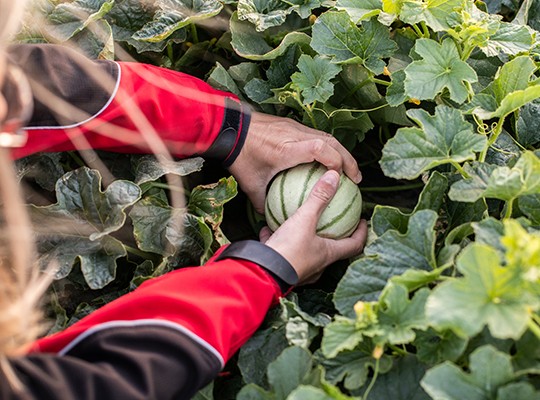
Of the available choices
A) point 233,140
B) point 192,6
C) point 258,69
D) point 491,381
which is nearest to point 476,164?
point 491,381

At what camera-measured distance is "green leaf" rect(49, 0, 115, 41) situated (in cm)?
150

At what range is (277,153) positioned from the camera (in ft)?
4.64

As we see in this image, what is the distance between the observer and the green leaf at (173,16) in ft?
4.82

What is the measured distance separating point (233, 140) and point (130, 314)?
534mm

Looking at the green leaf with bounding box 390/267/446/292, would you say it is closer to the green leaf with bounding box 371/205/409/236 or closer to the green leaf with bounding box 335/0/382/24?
the green leaf with bounding box 371/205/409/236

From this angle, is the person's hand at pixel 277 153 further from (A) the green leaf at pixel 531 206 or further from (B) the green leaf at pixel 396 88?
(A) the green leaf at pixel 531 206

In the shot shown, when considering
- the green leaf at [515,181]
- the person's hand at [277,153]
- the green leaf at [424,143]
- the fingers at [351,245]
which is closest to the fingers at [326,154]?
the person's hand at [277,153]

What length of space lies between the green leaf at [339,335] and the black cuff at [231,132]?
582 mm

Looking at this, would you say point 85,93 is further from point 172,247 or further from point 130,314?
point 130,314

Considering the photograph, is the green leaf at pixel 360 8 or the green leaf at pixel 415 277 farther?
the green leaf at pixel 360 8

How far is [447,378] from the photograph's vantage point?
0.86 m

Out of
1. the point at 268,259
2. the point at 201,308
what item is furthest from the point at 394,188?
the point at 201,308

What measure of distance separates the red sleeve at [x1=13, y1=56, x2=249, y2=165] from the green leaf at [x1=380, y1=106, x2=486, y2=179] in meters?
0.43

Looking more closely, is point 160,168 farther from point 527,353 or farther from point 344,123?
point 527,353
